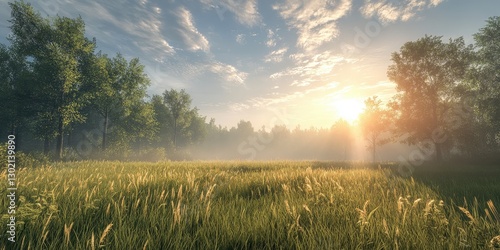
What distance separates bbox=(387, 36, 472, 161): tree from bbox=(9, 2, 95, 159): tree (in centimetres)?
3951

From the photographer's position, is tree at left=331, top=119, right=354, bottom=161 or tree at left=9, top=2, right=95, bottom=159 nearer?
tree at left=9, top=2, right=95, bottom=159

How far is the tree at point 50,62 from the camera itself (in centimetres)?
2483

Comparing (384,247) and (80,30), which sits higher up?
(80,30)

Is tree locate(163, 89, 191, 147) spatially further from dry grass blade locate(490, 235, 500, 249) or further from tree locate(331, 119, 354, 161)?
tree locate(331, 119, 354, 161)

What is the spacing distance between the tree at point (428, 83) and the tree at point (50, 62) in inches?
1556

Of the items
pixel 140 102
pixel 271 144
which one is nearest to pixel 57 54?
pixel 140 102

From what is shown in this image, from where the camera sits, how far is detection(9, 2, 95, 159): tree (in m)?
24.8

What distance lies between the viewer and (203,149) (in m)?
133

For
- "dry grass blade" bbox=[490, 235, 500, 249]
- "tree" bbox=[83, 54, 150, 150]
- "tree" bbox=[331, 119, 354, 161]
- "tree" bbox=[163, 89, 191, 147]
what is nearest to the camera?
"dry grass blade" bbox=[490, 235, 500, 249]

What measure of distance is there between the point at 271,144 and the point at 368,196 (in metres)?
161

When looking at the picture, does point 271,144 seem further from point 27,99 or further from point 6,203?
point 6,203

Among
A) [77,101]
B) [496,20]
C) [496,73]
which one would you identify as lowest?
[77,101]

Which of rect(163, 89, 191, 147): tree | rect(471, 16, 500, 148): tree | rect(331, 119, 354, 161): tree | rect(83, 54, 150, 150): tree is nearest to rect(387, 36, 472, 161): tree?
rect(471, 16, 500, 148): tree

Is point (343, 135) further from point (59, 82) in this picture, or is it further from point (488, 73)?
point (59, 82)
